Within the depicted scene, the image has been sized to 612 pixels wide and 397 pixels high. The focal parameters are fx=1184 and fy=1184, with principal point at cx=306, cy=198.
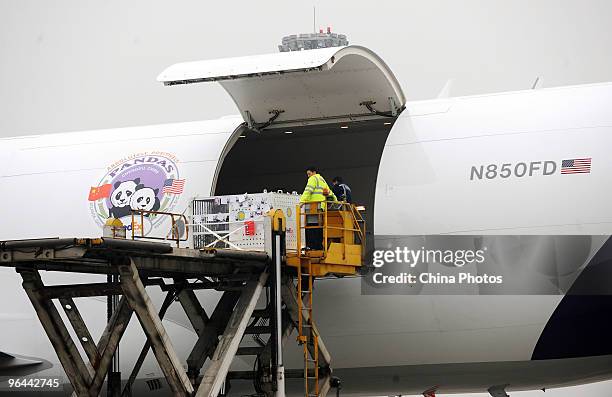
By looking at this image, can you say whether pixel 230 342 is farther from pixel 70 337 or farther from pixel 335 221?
pixel 335 221

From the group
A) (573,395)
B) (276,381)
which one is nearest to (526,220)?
(276,381)

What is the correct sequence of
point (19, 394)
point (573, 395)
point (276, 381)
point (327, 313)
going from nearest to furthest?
1. point (276, 381)
2. point (327, 313)
3. point (19, 394)
4. point (573, 395)

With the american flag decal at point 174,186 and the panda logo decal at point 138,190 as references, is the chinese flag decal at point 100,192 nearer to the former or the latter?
the panda logo decal at point 138,190

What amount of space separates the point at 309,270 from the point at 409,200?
216 centimetres

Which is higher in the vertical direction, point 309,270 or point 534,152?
point 534,152

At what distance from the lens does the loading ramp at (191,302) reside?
51.8 ft

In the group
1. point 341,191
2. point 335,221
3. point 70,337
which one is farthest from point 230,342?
point 341,191

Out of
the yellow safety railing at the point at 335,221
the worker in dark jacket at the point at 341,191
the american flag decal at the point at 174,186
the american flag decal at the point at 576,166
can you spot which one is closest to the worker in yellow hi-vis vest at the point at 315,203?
the yellow safety railing at the point at 335,221

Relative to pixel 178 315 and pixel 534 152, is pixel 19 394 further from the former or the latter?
pixel 534 152

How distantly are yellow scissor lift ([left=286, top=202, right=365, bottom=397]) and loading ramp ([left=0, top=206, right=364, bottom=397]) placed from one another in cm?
2

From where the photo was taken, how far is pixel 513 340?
18953mm
